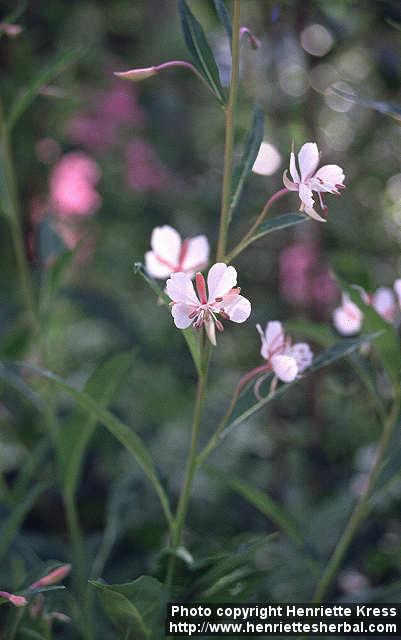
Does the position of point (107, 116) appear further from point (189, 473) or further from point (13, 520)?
point (189, 473)

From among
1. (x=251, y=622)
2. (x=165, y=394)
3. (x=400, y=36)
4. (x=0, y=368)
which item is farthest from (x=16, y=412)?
(x=400, y=36)

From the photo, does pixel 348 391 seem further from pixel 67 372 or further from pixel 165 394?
pixel 67 372

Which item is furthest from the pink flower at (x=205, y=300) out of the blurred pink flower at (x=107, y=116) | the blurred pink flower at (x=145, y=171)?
the blurred pink flower at (x=107, y=116)

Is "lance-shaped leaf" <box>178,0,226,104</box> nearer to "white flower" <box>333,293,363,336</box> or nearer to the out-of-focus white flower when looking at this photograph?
"white flower" <box>333,293,363,336</box>

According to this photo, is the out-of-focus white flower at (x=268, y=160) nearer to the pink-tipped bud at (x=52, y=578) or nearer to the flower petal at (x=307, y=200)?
the flower petal at (x=307, y=200)

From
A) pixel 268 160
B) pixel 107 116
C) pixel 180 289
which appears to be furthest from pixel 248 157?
pixel 107 116
